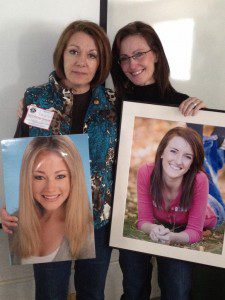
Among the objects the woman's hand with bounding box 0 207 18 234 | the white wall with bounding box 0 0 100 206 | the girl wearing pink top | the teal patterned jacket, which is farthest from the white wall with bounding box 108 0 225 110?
the woman's hand with bounding box 0 207 18 234

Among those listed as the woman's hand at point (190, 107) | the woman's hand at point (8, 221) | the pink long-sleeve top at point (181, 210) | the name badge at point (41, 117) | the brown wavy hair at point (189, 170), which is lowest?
the woman's hand at point (8, 221)

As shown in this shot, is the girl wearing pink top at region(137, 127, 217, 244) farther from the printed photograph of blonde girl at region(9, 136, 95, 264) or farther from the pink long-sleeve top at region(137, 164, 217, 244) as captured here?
the printed photograph of blonde girl at region(9, 136, 95, 264)

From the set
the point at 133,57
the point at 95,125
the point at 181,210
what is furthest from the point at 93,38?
the point at 181,210

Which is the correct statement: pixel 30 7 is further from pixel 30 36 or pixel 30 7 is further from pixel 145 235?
pixel 145 235

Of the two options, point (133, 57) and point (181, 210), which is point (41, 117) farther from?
point (181, 210)

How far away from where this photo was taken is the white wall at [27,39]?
47.9 inches

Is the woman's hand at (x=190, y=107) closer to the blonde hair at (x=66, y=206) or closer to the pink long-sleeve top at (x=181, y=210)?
the pink long-sleeve top at (x=181, y=210)

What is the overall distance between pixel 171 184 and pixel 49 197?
417 mm

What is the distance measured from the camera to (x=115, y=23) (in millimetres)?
1403

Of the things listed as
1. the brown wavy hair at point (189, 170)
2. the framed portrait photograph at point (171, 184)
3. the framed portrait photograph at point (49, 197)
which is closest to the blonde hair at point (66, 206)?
the framed portrait photograph at point (49, 197)

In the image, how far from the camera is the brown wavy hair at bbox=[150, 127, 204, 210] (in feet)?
3.52

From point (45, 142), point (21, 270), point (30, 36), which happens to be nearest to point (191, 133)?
point (45, 142)

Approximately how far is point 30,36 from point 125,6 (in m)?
0.45

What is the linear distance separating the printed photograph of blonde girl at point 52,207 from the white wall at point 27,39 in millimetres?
353
